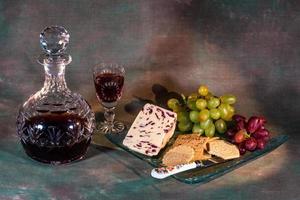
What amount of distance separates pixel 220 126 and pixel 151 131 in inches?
6.6

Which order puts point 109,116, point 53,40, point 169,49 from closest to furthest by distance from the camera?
point 53,40 → point 109,116 → point 169,49

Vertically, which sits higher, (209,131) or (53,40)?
(53,40)

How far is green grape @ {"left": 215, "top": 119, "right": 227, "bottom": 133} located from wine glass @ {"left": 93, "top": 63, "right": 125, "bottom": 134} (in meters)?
0.22

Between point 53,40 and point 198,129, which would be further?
point 198,129

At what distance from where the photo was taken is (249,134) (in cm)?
145

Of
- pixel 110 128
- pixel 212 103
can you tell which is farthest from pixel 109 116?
pixel 212 103

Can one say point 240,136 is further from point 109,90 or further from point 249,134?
point 109,90

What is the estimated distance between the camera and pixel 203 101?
57.3 inches

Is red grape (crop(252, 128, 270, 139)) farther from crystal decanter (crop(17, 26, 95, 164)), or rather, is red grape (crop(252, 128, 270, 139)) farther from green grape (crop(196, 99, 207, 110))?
crystal decanter (crop(17, 26, 95, 164))

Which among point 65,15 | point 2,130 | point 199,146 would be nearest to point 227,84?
point 199,146

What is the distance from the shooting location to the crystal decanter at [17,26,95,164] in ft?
4.30

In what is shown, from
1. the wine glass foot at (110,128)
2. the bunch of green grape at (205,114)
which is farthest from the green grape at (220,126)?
the wine glass foot at (110,128)

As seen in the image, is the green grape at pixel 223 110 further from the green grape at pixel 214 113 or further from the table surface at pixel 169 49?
the table surface at pixel 169 49

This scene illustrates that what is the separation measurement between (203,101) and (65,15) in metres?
0.45
